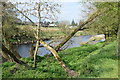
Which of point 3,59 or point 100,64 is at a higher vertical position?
point 100,64

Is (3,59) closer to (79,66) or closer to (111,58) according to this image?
(79,66)

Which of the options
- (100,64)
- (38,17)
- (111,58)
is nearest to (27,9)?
(38,17)

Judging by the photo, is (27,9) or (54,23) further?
(54,23)

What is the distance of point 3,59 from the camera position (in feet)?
40.3

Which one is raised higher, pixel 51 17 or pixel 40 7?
pixel 40 7

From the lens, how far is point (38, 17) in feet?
27.1

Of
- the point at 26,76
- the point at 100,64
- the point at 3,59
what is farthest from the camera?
the point at 3,59

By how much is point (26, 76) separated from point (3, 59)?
6.13 meters

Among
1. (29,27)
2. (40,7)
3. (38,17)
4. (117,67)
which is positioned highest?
(40,7)

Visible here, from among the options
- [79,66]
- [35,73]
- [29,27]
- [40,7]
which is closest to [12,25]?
[29,27]

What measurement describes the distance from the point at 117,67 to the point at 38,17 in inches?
191

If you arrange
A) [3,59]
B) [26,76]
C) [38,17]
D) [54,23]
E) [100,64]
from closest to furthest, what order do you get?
[26,76]
[100,64]
[38,17]
[54,23]
[3,59]

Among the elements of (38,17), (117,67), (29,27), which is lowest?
(117,67)

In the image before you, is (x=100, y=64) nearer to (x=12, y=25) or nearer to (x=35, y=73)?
(x=35, y=73)
